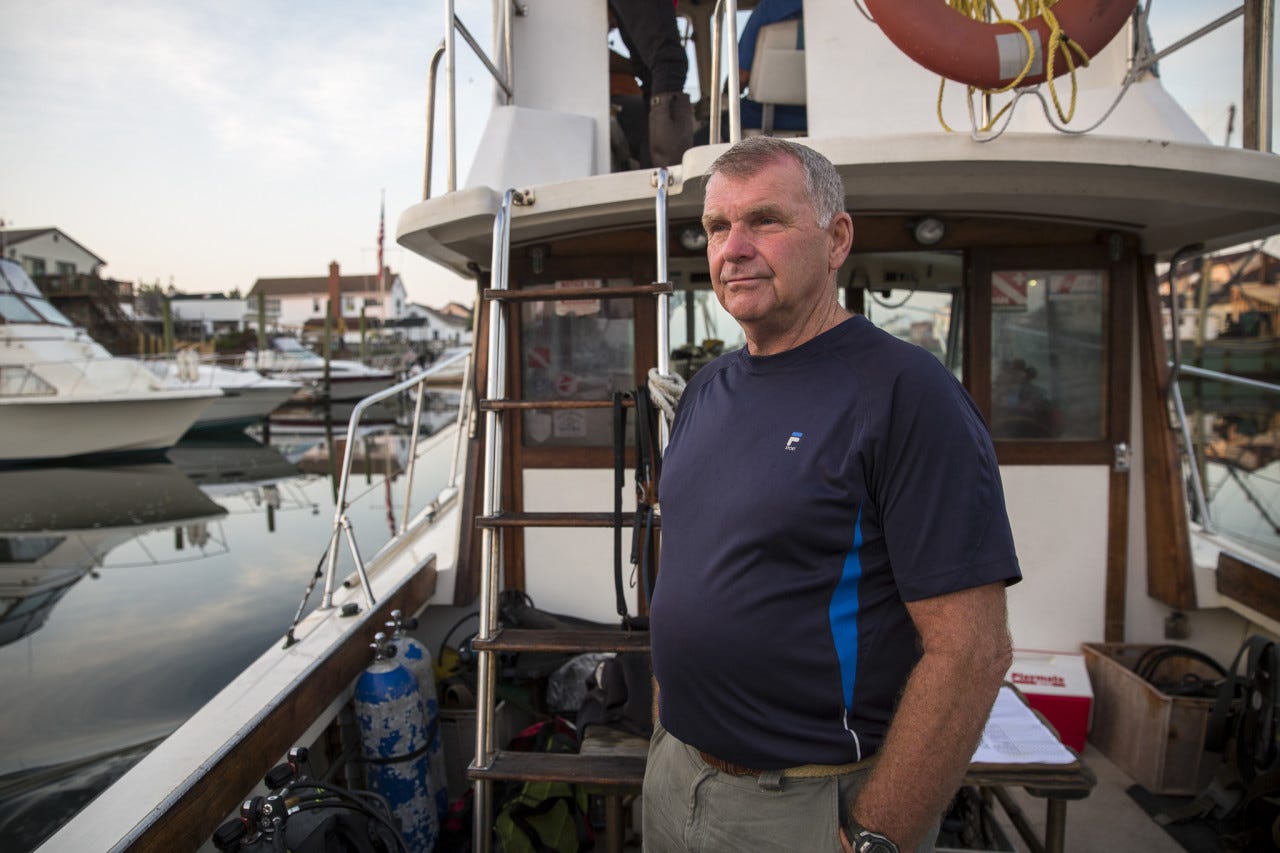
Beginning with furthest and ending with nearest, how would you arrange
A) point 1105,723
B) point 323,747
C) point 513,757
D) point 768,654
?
point 1105,723, point 323,747, point 513,757, point 768,654

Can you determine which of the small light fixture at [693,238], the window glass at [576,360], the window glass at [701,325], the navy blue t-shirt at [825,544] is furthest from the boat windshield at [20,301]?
the navy blue t-shirt at [825,544]

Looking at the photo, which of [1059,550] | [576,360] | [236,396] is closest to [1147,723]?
[1059,550]

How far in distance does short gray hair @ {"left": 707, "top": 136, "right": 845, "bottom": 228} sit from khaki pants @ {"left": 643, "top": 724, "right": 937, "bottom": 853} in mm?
1018

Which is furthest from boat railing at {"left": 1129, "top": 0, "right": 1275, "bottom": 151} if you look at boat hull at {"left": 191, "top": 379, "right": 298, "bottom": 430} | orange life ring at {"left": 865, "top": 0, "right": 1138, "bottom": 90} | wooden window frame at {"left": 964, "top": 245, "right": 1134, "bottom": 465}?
boat hull at {"left": 191, "top": 379, "right": 298, "bottom": 430}

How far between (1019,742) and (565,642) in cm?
145

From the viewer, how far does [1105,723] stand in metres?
3.56

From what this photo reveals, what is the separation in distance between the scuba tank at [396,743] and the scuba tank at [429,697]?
3.7 inches

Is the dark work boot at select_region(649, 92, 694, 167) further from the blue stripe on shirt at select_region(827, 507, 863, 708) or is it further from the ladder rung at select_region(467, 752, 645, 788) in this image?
the blue stripe on shirt at select_region(827, 507, 863, 708)

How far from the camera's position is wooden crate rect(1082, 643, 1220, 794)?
3.17 meters

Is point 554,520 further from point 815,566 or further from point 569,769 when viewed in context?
point 815,566

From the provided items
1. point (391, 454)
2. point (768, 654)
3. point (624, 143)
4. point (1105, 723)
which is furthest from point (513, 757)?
point (391, 454)

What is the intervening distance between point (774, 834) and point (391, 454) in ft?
62.7

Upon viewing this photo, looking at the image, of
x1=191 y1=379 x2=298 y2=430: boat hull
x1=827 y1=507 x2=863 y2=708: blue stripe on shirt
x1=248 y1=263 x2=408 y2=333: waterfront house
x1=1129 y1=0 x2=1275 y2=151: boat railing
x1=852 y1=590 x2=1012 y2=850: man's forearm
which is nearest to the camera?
x1=852 y1=590 x2=1012 y2=850: man's forearm

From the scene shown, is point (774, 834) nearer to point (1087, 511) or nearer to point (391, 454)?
point (1087, 511)
